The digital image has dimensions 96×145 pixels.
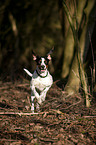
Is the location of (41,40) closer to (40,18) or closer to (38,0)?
(40,18)

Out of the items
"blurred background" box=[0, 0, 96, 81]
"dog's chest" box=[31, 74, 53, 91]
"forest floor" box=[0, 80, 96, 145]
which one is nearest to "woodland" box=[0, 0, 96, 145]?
"forest floor" box=[0, 80, 96, 145]

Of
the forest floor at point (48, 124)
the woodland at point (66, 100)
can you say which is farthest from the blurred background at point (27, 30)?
the forest floor at point (48, 124)

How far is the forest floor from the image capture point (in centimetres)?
362

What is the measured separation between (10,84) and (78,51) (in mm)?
2998

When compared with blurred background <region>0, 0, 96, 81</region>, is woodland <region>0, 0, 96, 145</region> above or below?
below

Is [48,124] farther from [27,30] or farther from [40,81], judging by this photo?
[27,30]

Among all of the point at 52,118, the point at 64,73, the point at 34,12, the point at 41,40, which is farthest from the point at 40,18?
the point at 52,118

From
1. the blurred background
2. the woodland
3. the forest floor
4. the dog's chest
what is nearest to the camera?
the forest floor

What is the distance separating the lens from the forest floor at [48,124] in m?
3.62

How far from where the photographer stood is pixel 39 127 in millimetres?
4059

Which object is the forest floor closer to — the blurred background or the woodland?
the woodland

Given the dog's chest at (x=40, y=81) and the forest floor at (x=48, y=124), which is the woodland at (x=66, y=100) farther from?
the dog's chest at (x=40, y=81)

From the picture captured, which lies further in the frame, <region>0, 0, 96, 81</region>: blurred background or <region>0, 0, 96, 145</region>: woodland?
<region>0, 0, 96, 81</region>: blurred background

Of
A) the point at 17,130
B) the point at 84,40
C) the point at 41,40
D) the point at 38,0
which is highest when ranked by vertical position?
the point at 38,0
